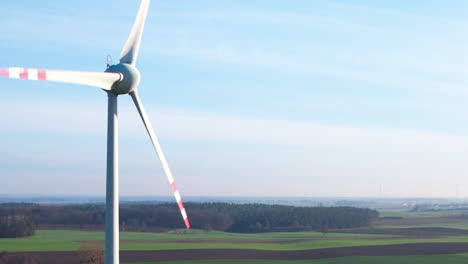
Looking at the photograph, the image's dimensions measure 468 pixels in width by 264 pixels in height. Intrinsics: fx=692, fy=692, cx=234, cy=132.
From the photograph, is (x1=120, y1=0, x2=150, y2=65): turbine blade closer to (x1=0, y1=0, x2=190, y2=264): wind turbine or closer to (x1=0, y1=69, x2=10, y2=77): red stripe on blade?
(x1=0, y1=0, x2=190, y2=264): wind turbine

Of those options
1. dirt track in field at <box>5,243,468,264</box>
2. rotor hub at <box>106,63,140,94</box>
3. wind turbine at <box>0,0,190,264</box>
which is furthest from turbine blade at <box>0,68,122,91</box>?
dirt track in field at <box>5,243,468,264</box>

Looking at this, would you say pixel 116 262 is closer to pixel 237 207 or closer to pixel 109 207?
pixel 109 207

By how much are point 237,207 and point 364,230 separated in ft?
122

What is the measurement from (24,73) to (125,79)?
7.08 meters

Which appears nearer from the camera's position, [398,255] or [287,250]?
[398,255]

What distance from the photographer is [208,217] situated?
477 feet

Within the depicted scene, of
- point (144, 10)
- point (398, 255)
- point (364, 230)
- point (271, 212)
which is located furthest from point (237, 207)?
point (144, 10)

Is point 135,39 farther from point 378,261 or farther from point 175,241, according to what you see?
point 175,241

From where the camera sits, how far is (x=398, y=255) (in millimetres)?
84000

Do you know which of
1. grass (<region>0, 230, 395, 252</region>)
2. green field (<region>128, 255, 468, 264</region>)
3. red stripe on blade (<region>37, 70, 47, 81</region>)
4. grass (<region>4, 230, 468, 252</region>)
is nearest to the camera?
red stripe on blade (<region>37, 70, 47, 81</region>)

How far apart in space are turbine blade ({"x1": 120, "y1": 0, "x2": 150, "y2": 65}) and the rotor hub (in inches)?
84.7

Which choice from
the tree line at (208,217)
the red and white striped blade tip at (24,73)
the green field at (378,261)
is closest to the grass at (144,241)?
the tree line at (208,217)

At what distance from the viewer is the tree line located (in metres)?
131

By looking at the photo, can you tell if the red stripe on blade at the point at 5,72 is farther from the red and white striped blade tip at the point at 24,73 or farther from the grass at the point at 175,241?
the grass at the point at 175,241
